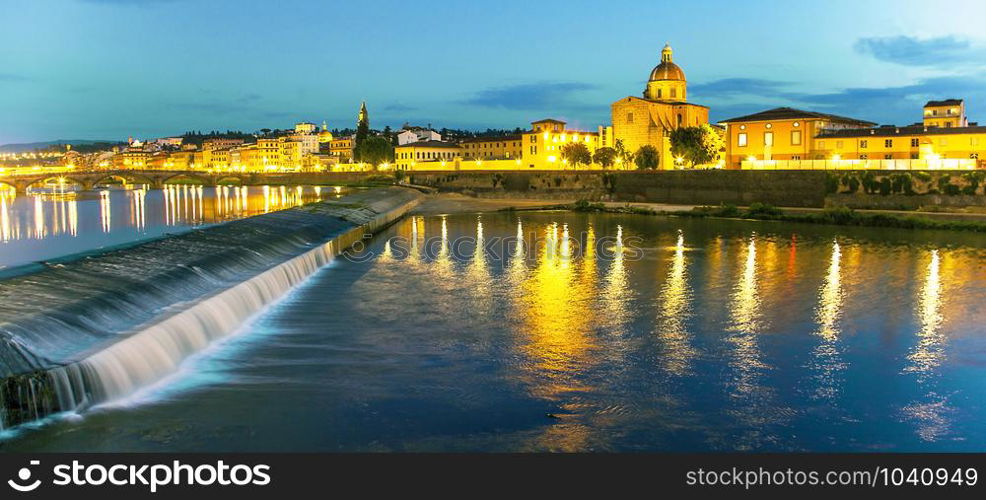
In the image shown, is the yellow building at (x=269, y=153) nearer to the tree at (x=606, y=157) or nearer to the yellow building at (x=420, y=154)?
the yellow building at (x=420, y=154)

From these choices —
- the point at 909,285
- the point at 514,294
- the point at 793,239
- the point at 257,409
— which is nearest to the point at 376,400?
the point at 257,409

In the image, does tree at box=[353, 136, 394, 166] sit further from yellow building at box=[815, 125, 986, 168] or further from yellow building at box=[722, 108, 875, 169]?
yellow building at box=[815, 125, 986, 168]

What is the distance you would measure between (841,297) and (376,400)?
13.3 m

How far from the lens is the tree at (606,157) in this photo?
2940 inches

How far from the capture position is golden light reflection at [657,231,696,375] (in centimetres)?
1277

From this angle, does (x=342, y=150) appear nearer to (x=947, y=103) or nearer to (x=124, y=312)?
(x=947, y=103)

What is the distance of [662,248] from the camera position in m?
29.8

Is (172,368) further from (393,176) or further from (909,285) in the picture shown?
(393,176)

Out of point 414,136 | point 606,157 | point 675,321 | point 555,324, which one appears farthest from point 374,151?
point 675,321

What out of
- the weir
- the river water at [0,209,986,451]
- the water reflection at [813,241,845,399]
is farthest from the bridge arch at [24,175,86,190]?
the water reflection at [813,241,845,399]

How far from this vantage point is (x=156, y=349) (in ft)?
38.1

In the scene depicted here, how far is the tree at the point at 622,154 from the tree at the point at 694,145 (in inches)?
186

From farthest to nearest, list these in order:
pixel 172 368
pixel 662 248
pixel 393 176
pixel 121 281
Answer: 1. pixel 393 176
2. pixel 662 248
3. pixel 121 281
4. pixel 172 368

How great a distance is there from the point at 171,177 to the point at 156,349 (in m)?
111
